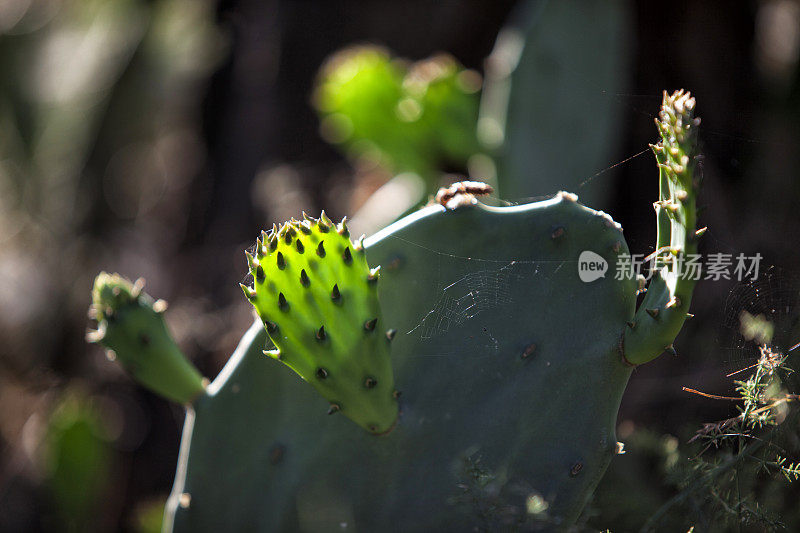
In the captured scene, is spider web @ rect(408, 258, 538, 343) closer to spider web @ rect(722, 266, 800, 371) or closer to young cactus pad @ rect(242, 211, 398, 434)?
young cactus pad @ rect(242, 211, 398, 434)

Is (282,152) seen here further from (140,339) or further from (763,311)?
(763,311)

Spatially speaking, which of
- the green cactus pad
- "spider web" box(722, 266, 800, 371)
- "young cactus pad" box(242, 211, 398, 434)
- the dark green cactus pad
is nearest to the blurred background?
"spider web" box(722, 266, 800, 371)

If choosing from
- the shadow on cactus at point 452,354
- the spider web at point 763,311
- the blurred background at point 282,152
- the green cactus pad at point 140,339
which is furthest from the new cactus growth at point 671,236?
the green cactus pad at point 140,339

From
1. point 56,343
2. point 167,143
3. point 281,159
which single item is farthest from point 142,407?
point 167,143

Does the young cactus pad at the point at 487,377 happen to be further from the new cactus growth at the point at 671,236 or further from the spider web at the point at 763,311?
the spider web at the point at 763,311

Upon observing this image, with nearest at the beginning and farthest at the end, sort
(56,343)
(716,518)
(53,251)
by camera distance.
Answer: (716,518)
(56,343)
(53,251)

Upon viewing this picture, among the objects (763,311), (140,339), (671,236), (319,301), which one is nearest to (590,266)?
(671,236)

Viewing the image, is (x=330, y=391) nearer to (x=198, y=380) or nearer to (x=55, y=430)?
(x=198, y=380)
